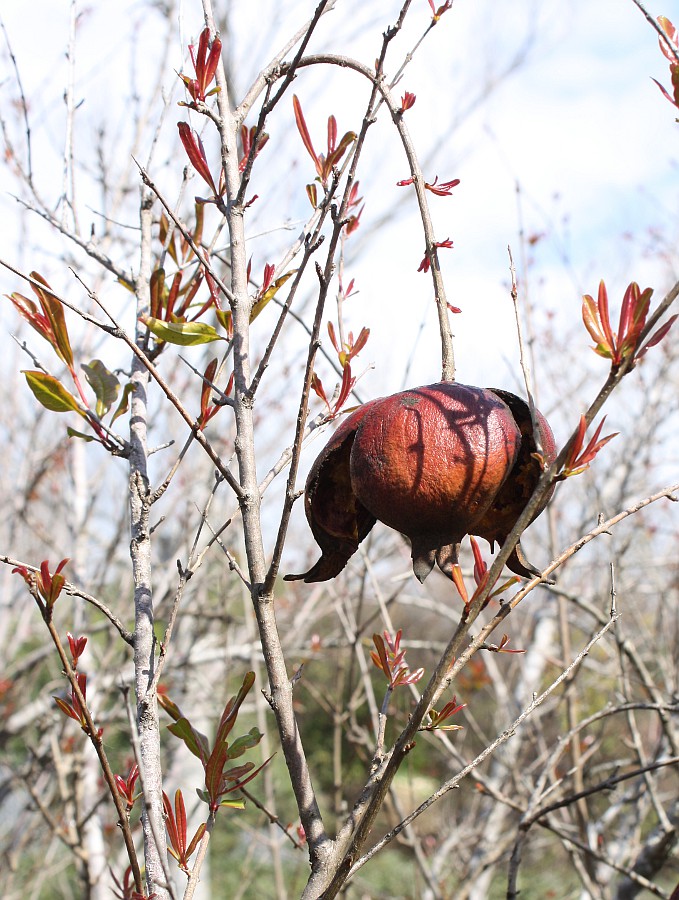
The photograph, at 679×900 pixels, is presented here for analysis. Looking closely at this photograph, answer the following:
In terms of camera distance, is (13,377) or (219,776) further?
(13,377)

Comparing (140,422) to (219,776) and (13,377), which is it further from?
(13,377)

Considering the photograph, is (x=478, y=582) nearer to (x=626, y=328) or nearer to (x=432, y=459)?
(x=432, y=459)

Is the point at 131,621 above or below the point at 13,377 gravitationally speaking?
below

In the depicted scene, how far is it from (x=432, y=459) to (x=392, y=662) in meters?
0.29

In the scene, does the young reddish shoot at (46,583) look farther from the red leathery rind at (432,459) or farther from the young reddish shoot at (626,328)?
the young reddish shoot at (626,328)

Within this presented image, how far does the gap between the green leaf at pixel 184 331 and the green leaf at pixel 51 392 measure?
0.13 metres

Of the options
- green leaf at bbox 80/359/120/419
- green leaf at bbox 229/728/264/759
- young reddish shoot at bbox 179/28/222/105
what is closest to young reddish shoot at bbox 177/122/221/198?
young reddish shoot at bbox 179/28/222/105

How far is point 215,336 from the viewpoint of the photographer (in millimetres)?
968

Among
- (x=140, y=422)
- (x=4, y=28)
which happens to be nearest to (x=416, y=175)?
(x=140, y=422)

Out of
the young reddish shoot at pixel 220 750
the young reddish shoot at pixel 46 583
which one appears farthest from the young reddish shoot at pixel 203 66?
the young reddish shoot at pixel 220 750

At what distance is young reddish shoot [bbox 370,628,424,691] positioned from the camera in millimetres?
864

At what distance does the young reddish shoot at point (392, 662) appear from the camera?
0.86 meters

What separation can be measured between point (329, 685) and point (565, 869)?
115 inches

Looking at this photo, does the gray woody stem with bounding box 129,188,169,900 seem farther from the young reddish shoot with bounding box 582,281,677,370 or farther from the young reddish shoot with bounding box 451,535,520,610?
the young reddish shoot with bounding box 582,281,677,370
